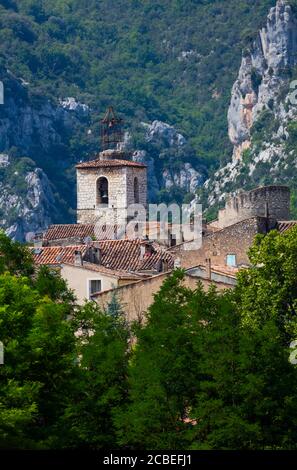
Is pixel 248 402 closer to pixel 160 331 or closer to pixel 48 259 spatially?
pixel 160 331

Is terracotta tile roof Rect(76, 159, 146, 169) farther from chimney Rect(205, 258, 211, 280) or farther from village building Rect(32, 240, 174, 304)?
chimney Rect(205, 258, 211, 280)

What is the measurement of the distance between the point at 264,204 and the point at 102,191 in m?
24.9

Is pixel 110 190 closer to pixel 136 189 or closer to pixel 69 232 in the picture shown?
pixel 136 189

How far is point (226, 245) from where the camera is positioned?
3863 inches

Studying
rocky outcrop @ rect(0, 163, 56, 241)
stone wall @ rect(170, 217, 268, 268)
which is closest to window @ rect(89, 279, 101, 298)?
stone wall @ rect(170, 217, 268, 268)

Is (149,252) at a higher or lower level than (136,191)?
lower

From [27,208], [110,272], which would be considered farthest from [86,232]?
[27,208]

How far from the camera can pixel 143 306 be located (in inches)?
3413

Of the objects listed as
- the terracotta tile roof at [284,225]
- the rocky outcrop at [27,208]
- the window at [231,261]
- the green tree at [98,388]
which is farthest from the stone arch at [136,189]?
the rocky outcrop at [27,208]

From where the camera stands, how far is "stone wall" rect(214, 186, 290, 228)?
105250mm

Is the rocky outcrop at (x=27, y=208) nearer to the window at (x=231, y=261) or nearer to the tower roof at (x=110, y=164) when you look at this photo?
the tower roof at (x=110, y=164)

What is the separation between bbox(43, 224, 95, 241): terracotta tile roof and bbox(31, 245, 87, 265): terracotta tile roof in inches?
460
